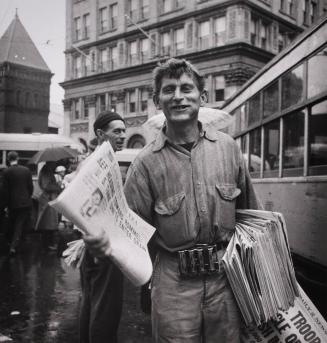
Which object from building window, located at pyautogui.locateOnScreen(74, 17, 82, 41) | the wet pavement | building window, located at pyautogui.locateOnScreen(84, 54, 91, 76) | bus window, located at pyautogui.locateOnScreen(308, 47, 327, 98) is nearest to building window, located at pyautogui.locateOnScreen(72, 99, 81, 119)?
building window, located at pyautogui.locateOnScreen(84, 54, 91, 76)

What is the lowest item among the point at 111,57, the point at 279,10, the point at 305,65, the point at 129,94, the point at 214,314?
the point at 214,314

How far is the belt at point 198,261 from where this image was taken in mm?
2238

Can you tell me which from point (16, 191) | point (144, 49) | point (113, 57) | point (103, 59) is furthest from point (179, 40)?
point (16, 191)

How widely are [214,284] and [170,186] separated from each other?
1.73 feet

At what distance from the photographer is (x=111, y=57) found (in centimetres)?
3928

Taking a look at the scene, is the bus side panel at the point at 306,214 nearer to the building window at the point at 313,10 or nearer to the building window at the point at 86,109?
the building window at the point at 313,10

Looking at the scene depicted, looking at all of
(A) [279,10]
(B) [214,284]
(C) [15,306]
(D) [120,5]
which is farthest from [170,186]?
(D) [120,5]

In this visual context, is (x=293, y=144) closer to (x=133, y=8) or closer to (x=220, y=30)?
(x=220, y=30)

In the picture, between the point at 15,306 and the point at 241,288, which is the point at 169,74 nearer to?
the point at 241,288

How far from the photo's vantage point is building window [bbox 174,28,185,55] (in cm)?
3397

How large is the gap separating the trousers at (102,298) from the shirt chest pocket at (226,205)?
4.50ft

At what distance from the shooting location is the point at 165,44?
35.2 meters

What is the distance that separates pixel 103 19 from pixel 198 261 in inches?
1581

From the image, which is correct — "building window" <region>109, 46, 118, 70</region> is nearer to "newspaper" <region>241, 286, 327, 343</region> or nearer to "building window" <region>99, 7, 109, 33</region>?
"building window" <region>99, 7, 109, 33</region>
